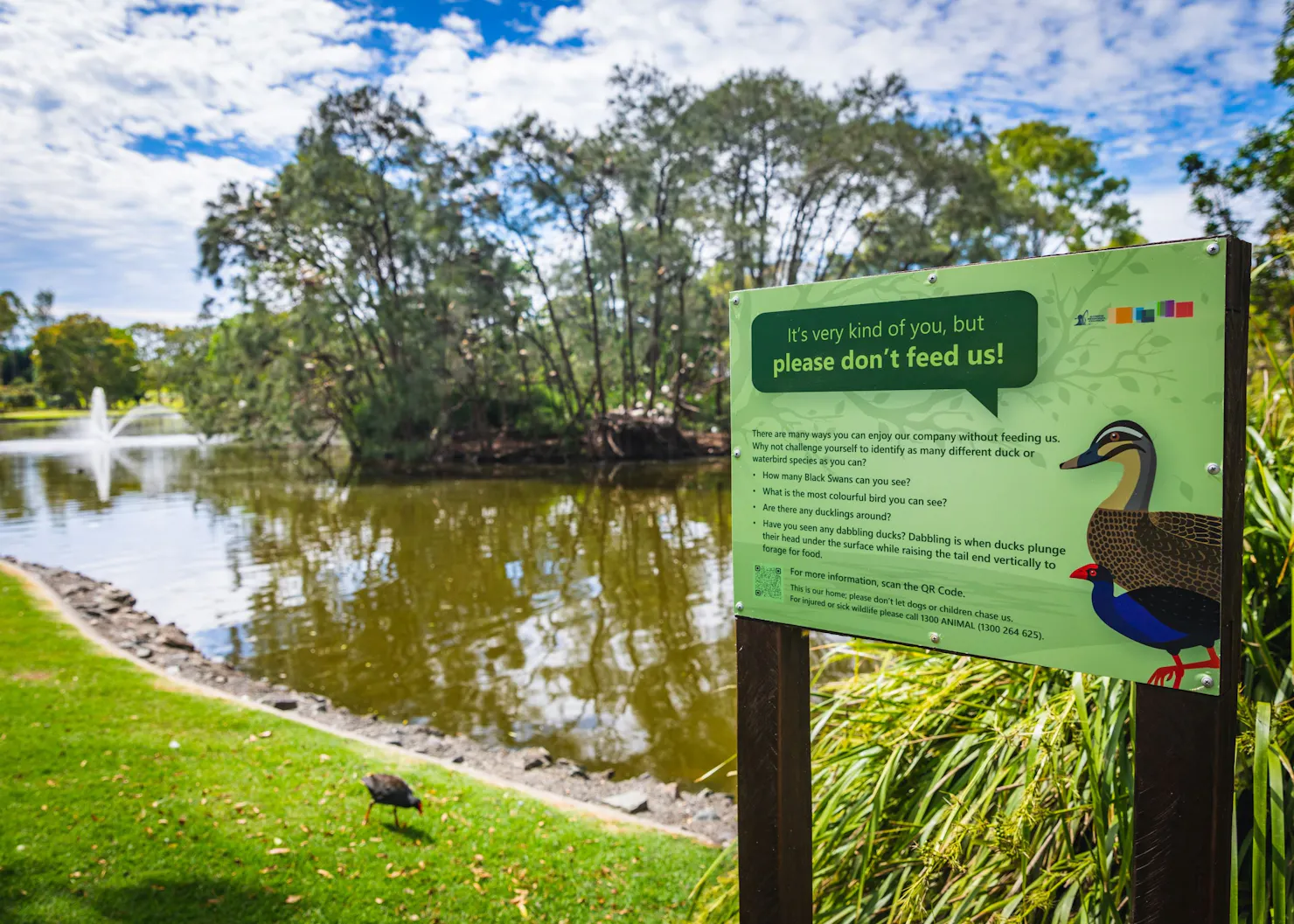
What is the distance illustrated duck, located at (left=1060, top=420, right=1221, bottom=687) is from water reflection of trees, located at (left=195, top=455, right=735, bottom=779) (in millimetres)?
4878

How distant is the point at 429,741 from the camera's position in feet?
20.9

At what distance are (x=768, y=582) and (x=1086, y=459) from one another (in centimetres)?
79

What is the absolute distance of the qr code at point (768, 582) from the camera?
2.05 meters

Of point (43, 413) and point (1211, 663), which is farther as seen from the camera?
point (43, 413)

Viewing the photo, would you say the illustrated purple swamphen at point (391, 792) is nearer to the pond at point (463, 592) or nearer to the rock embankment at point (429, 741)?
the rock embankment at point (429, 741)

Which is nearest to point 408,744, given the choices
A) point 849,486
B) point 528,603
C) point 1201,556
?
point 528,603

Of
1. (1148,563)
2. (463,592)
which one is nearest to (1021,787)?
(1148,563)

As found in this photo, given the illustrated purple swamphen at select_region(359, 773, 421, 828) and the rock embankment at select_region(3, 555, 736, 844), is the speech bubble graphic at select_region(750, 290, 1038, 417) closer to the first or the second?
the illustrated purple swamphen at select_region(359, 773, 421, 828)

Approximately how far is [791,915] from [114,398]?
83.8m

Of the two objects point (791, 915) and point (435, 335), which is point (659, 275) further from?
point (791, 915)

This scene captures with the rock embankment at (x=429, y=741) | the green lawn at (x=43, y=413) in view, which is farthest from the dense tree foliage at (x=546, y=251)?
the green lawn at (x=43, y=413)

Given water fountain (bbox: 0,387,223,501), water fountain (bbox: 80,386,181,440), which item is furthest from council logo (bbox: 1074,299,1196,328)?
water fountain (bbox: 80,386,181,440)

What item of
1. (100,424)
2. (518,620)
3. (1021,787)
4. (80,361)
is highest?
(80,361)

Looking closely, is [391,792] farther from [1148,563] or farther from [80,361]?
[80,361]
